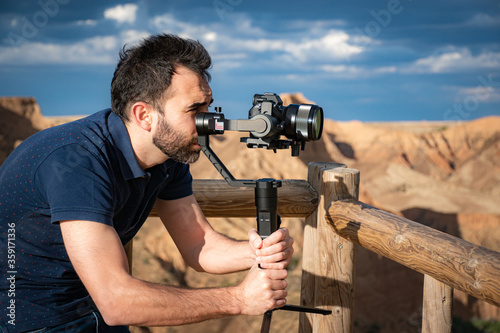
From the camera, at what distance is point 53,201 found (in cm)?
151

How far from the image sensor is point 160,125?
1781 millimetres

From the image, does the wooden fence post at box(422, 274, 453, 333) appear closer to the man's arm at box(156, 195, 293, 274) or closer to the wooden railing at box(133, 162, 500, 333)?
the wooden railing at box(133, 162, 500, 333)

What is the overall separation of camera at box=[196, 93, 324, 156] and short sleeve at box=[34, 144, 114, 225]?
37 cm

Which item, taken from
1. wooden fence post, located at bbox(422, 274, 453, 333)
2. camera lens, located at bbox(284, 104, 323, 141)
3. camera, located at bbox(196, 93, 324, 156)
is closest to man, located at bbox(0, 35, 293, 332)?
camera, located at bbox(196, 93, 324, 156)

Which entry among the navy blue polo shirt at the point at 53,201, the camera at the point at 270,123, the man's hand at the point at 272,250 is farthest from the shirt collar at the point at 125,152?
the man's hand at the point at 272,250

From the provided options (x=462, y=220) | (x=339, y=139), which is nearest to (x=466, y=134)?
(x=339, y=139)

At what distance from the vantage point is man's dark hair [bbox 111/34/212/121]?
5.85 ft

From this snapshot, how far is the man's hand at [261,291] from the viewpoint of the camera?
154 centimetres

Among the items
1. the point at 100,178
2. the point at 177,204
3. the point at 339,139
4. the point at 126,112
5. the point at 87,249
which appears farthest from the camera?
the point at 339,139

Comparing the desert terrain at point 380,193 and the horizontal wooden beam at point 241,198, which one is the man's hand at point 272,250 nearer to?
the horizontal wooden beam at point 241,198

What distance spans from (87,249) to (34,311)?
44 centimetres

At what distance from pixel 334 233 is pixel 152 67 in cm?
121

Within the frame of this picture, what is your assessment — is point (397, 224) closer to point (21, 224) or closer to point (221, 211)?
point (221, 211)

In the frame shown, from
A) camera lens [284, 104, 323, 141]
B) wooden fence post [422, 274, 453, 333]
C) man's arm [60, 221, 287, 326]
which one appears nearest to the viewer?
man's arm [60, 221, 287, 326]
